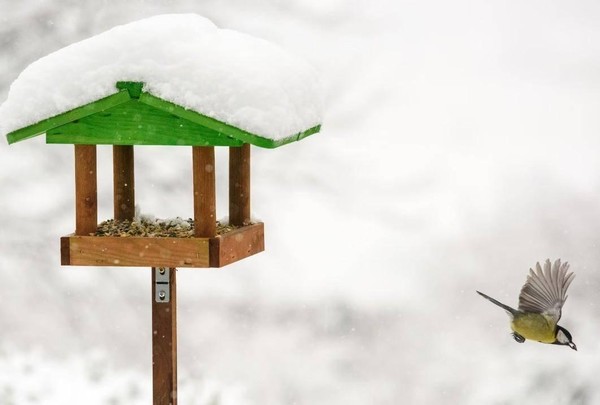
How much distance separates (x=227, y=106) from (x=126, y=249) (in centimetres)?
56

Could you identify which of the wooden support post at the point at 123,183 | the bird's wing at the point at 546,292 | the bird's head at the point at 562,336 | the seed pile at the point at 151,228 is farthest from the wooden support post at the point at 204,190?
the bird's head at the point at 562,336

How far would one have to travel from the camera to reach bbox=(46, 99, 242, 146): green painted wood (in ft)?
9.84

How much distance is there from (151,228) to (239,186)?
348 millimetres

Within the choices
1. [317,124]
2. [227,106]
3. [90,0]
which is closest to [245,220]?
[317,124]

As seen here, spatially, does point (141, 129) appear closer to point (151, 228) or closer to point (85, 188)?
point (85, 188)

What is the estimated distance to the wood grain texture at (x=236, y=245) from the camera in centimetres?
306

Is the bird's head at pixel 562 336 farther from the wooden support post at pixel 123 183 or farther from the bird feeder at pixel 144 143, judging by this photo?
the wooden support post at pixel 123 183

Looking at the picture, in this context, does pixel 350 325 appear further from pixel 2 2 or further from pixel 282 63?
pixel 282 63

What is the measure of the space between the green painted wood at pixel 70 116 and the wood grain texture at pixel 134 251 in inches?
13.6

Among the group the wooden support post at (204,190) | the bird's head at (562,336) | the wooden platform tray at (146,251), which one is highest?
the wooden support post at (204,190)

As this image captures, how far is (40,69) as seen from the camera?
3.04 meters

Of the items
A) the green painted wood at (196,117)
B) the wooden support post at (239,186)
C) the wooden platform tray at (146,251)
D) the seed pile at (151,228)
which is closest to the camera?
the green painted wood at (196,117)

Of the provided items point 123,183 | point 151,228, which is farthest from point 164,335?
point 123,183

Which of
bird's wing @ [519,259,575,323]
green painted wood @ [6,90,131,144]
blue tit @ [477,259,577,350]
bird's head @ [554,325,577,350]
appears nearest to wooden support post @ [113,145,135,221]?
green painted wood @ [6,90,131,144]
